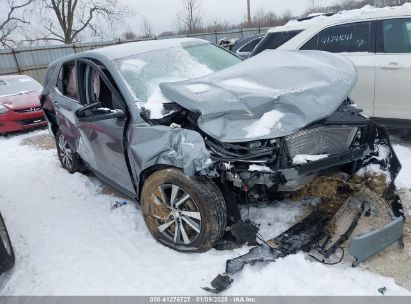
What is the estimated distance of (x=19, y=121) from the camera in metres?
8.48

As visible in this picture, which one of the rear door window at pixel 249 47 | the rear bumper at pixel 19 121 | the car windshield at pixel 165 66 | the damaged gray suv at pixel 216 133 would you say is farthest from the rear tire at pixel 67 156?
the rear door window at pixel 249 47

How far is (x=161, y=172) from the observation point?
9.91ft

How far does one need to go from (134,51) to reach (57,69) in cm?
159

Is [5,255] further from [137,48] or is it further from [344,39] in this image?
[344,39]

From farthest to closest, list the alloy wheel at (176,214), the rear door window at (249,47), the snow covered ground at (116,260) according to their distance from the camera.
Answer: the rear door window at (249,47) < the alloy wheel at (176,214) < the snow covered ground at (116,260)

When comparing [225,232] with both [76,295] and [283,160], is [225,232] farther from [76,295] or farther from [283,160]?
[76,295]

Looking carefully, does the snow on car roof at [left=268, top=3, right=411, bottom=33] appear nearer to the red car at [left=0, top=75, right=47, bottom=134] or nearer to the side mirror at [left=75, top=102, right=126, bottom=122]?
the side mirror at [left=75, top=102, right=126, bottom=122]

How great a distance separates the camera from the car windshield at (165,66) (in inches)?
138

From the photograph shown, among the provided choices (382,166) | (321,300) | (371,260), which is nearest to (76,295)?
(321,300)

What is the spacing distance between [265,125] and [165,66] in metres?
1.59

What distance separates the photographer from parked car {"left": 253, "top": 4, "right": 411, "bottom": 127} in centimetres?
468

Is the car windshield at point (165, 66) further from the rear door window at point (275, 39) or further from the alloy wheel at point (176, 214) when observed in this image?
the rear door window at point (275, 39)

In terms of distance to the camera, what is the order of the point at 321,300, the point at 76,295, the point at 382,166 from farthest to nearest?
the point at 382,166, the point at 76,295, the point at 321,300

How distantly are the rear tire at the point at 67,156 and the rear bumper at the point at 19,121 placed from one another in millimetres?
3638
